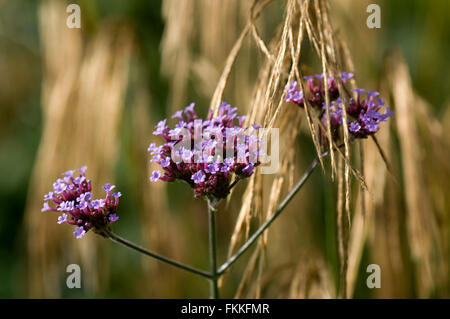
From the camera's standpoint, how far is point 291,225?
1208mm

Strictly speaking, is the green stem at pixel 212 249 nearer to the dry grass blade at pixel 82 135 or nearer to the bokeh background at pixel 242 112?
the bokeh background at pixel 242 112

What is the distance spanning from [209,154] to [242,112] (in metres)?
0.58

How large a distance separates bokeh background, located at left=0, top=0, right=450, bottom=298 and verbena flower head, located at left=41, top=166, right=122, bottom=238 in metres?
0.19

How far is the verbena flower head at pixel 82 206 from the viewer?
575mm

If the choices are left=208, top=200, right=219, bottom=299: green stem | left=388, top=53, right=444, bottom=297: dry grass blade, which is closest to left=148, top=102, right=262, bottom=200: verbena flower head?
left=208, top=200, right=219, bottom=299: green stem

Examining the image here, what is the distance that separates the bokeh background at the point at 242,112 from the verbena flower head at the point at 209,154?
0.27 feet

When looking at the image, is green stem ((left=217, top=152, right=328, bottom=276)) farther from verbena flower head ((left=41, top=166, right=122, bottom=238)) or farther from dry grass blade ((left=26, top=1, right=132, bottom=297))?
dry grass blade ((left=26, top=1, right=132, bottom=297))

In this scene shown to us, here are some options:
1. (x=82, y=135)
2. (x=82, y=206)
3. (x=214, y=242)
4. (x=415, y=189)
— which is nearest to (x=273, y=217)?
(x=214, y=242)

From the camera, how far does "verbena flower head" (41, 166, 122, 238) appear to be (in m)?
0.57

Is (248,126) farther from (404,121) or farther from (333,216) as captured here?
(404,121)

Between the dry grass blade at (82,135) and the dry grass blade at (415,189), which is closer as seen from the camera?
the dry grass blade at (415,189)

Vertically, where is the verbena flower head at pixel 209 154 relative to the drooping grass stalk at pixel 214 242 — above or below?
above

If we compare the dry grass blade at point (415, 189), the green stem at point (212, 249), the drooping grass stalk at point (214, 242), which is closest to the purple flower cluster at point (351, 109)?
the drooping grass stalk at point (214, 242)

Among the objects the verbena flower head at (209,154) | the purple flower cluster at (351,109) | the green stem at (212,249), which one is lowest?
the green stem at (212,249)
